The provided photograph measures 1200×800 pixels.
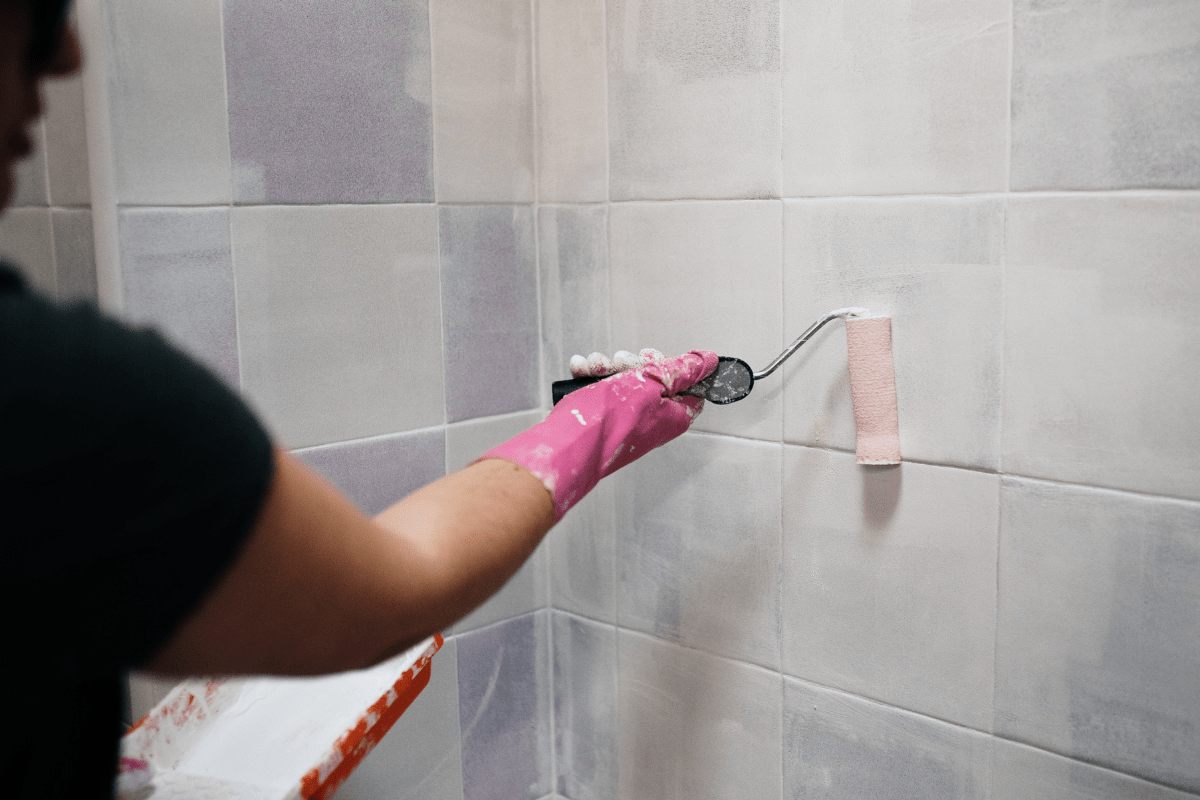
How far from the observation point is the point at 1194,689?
3.20ft

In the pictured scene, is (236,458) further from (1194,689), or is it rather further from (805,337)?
(1194,689)

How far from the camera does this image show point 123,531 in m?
0.45

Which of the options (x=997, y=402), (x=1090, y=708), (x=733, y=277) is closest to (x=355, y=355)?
(x=733, y=277)

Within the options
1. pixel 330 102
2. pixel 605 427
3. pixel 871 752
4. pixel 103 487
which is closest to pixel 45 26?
pixel 103 487

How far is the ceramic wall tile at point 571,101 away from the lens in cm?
139

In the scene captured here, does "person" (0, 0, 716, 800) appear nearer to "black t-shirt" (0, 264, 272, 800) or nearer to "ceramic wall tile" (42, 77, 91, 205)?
"black t-shirt" (0, 264, 272, 800)

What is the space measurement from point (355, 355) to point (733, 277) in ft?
1.67

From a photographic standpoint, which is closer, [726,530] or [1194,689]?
[1194,689]

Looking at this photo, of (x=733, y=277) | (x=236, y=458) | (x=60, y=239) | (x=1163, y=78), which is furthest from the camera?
(x=733, y=277)

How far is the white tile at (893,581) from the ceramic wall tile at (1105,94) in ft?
1.11

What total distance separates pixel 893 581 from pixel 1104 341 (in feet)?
1.20

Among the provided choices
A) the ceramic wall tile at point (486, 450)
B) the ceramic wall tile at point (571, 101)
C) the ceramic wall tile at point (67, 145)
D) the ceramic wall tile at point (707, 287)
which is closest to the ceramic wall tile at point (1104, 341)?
the ceramic wall tile at point (707, 287)

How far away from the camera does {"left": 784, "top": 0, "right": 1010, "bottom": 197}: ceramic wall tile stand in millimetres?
1023

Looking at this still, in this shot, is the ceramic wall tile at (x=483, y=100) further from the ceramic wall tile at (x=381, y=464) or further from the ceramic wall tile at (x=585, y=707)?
the ceramic wall tile at (x=585, y=707)
